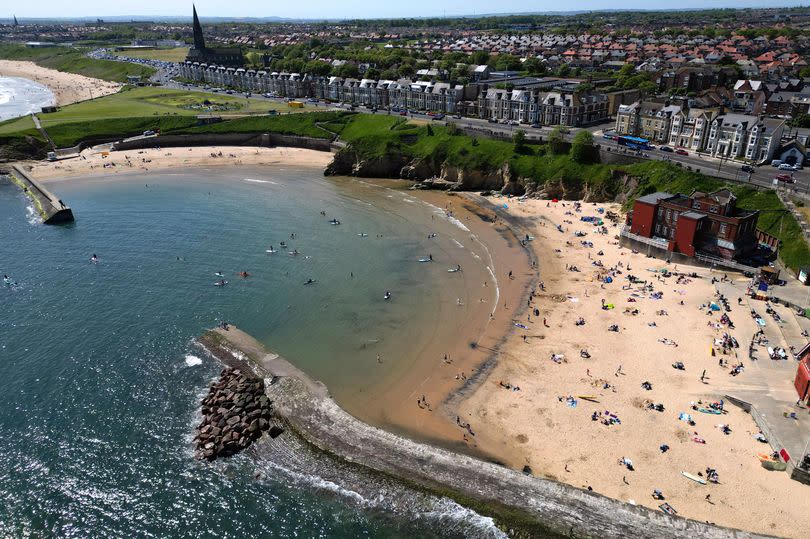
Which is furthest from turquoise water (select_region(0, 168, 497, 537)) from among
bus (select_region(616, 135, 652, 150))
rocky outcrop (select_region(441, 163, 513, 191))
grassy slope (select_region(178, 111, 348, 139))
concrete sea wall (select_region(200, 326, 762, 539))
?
bus (select_region(616, 135, 652, 150))

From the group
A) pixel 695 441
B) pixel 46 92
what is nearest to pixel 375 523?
pixel 695 441

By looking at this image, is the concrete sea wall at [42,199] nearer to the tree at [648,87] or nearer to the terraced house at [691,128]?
the terraced house at [691,128]

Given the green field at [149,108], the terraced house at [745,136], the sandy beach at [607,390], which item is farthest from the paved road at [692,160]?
the green field at [149,108]

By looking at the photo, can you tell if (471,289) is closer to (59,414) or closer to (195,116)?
(59,414)

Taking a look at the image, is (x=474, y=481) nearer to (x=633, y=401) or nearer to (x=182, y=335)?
(x=633, y=401)

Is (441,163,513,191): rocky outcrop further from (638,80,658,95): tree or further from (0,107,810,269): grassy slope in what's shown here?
(638,80,658,95): tree

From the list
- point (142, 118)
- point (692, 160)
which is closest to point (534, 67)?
point (692, 160)
